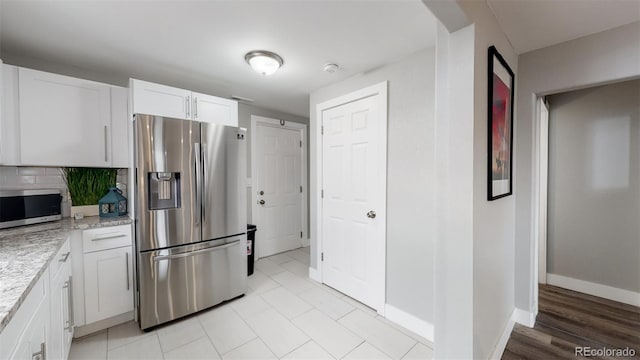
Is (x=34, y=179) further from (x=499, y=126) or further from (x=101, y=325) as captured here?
(x=499, y=126)

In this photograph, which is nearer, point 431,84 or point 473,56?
point 473,56

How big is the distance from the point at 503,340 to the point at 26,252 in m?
3.05

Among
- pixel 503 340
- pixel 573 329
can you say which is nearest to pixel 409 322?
pixel 503 340

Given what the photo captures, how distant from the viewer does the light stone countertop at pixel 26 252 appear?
860 mm

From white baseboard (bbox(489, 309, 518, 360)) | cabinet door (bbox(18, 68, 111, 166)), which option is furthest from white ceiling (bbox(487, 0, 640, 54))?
cabinet door (bbox(18, 68, 111, 166))

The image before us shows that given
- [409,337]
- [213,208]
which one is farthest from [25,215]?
[409,337]

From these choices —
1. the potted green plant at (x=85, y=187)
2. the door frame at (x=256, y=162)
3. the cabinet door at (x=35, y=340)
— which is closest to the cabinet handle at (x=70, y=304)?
the cabinet door at (x=35, y=340)

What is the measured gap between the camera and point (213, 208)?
233 cm

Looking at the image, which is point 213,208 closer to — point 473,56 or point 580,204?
point 473,56

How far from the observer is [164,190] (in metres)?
2.10

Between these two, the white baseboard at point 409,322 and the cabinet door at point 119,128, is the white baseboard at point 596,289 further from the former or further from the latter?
the cabinet door at point 119,128

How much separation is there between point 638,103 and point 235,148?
3.84 meters

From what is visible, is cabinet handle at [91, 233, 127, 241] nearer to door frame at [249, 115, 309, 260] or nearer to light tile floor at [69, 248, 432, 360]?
light tile floor at [69, 248, 432, 360]

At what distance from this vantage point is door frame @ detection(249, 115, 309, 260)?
360 cm
